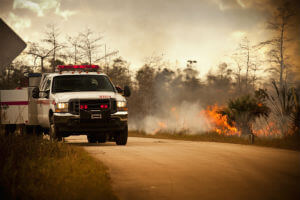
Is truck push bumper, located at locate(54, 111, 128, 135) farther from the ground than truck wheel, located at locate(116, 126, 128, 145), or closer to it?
farther from the ground

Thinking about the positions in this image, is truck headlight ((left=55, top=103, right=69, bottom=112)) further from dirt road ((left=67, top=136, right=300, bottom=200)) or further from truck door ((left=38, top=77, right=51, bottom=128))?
dirt road ((left=67, top=136, right=300, bottom=200))

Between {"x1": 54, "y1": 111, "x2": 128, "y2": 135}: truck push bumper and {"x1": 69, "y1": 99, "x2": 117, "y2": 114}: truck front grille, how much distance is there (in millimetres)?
194

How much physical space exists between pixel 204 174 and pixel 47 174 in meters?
3.14

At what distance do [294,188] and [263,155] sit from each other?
5.32 metres

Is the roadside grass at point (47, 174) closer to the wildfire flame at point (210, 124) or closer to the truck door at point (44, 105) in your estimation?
the truck door at point (44, 105)

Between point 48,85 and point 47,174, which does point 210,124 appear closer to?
point 48,85

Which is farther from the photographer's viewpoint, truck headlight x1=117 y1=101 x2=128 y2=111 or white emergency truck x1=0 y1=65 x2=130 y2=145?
truck headlight x1=117 y1=101 x2=128 y2=111

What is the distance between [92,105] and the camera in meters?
16.3

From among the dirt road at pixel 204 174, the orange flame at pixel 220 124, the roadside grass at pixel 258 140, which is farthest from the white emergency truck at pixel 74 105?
the orange flame at pixel 220 124

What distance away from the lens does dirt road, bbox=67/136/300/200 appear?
28.3ft

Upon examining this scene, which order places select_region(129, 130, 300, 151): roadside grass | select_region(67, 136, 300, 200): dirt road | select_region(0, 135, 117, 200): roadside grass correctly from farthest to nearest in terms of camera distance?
select_region(129, 130, 300, 151): roadside grass, select_region(67, 136, 300, 200): dirt road, select_region(0, 135, 117, 200): roadside grass

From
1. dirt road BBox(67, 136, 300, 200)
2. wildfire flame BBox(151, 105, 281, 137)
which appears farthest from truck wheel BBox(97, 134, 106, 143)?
wildfire flame BBox(151, 105, 281, 137)

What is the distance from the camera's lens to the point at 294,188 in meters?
9.10

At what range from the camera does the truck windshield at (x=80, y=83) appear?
17500mm
